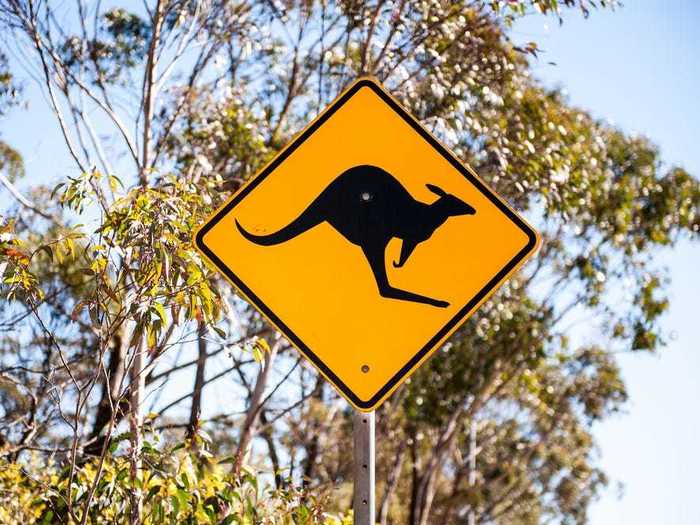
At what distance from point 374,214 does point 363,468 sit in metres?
0.75

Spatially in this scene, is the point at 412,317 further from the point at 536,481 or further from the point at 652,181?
the point at 536,481

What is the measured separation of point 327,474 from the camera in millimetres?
16062

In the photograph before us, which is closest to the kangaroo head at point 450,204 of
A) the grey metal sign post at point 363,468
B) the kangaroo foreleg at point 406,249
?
the kangaroo foreleg at point 406,249

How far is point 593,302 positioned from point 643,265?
1.13m

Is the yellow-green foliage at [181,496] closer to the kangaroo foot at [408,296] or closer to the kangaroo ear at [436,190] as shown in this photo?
the kangaroo foot at [408,296]

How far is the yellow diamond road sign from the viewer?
2.60 metres

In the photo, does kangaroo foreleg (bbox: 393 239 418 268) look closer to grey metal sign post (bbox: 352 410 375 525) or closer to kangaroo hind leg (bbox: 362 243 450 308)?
kangaroo hind leg (bbox: 362 243 450 308)

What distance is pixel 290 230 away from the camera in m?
2.68

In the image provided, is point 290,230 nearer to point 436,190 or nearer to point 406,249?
point 406,249

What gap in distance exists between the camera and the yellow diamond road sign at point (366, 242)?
2.60 metres

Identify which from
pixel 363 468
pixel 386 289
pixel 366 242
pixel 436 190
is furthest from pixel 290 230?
pixel 363 468

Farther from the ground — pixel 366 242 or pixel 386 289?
pixel 366 242

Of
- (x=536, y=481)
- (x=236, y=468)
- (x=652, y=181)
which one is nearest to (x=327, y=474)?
(x=652, y=181)

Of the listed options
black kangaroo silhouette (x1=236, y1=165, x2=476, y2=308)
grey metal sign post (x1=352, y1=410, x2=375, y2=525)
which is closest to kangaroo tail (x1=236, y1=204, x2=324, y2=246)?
black kangaroo silhouette (x1=236, y1=165, x2=476, y2=308)
